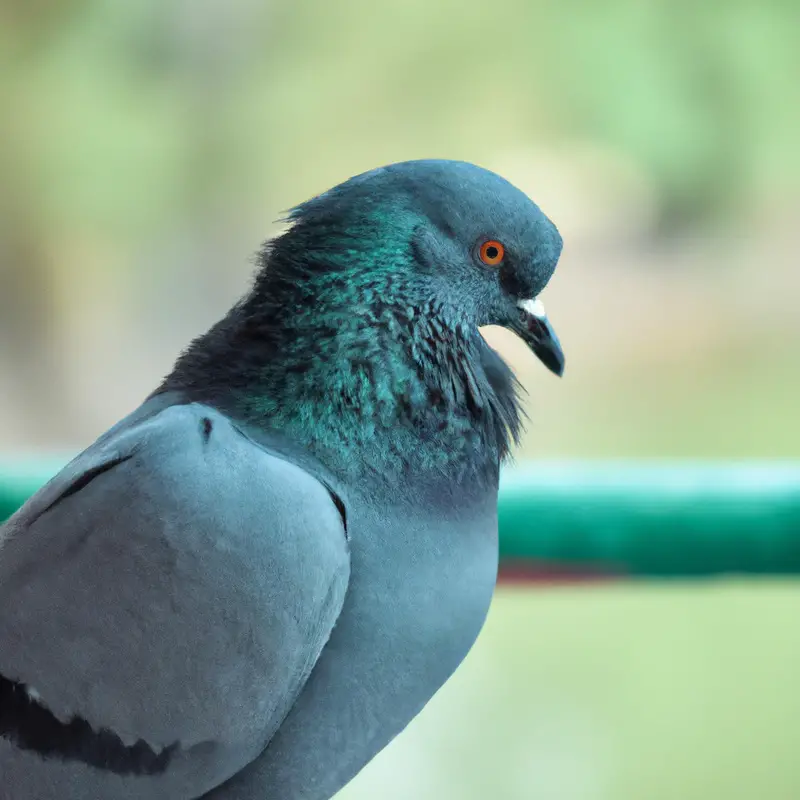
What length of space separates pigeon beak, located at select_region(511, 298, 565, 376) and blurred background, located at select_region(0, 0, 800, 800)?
2264mm

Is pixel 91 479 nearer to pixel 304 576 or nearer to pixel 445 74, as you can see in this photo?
pixel 304 576

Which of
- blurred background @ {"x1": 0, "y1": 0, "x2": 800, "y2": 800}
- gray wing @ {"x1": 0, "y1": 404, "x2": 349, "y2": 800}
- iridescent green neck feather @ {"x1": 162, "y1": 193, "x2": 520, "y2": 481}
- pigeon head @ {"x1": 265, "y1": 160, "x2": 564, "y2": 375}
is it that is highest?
blurred background @ {"x1": 0, "y1": 0, "x2": 800, "y2": 800}

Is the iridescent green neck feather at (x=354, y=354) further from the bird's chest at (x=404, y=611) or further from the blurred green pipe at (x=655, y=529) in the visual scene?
the blurred green pipe at (x=655, y=529)

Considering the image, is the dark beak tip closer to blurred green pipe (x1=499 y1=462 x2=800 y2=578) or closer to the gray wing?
the gray wing

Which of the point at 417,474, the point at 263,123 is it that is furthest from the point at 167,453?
the point at 263,123

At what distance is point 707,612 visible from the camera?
401 cm

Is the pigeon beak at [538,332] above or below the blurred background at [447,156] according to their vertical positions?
below

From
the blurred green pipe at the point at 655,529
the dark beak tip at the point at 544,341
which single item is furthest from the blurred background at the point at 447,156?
the dark beak tip at the point at 544,341

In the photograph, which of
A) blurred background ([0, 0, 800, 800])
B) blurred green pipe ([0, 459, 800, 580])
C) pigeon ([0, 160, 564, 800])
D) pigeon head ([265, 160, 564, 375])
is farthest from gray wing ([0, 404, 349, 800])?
blurred background ([0, 0, 800, 800])

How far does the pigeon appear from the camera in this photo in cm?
66

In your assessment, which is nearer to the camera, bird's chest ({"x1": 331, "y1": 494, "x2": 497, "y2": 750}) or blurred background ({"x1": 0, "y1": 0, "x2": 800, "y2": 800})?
bird's chest ({"x1": 331, "y1": 494, "x2": 497, "y2": 750})

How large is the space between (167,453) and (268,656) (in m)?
0.15

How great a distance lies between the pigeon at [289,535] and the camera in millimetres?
663

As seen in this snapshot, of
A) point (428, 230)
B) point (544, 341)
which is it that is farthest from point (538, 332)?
point (428, 230)
